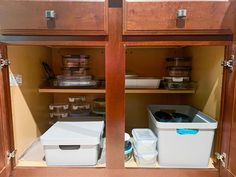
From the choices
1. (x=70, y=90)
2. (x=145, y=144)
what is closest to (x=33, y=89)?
(x=70, y=90)

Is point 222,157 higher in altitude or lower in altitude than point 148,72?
lower

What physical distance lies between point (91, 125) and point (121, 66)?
40 cm

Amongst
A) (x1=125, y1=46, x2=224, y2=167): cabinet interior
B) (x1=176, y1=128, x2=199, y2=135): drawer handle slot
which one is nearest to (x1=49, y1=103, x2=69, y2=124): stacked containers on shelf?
(x1=125, y1=46, x2=224, y2=167): cabinet interior

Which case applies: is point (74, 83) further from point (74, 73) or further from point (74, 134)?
point (74, 134)

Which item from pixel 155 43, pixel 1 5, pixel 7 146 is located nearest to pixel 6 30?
pixel 1 5

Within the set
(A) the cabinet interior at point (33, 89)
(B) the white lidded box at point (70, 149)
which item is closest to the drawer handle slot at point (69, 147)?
(B) the white lidded box at point (70, 149)

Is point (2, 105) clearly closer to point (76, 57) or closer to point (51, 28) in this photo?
point (51, 28)

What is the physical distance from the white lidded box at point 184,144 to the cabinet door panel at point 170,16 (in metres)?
0.38

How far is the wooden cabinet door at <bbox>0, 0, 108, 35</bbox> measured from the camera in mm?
711

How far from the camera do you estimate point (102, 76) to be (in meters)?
1.29

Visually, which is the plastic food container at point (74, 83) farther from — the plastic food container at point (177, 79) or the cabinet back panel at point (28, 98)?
the plastic food container at point (177, 79)

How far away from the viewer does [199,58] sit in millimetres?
1080

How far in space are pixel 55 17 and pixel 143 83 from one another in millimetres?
569

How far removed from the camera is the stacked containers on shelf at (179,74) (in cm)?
112
